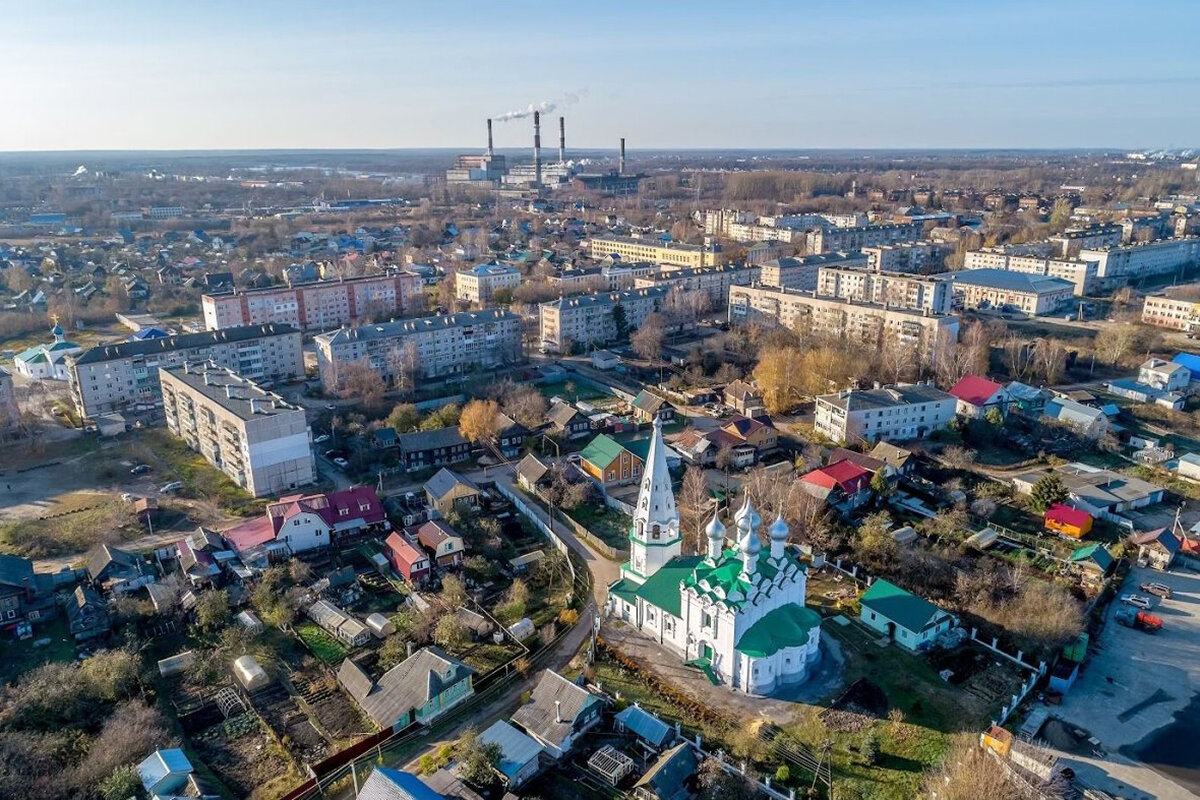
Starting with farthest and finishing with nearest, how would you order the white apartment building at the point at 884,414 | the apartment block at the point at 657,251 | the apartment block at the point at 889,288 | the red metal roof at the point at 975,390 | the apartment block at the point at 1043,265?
the apartment block at the point at 657,251 → the apartment block at the point at 1043,265 → the apartment block at the point at 889,288 → the red metal roof at the point at 975,390 → the white apartment building at the point at 884,414

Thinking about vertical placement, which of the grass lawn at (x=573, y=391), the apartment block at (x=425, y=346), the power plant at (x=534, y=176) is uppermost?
the power plant at (x=534, y=176)

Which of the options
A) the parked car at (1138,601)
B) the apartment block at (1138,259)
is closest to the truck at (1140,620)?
the parked car at (1138,601)

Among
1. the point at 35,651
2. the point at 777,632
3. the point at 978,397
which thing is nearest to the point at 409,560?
the point at 35,651

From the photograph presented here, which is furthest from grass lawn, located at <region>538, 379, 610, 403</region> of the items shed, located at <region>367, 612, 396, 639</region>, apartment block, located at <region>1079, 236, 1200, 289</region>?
apartment block, located at <region>1079, 236, 1200, 289</region>

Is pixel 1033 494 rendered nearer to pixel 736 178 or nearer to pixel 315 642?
pixel 315 642

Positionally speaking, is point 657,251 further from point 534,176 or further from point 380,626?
point 534,176

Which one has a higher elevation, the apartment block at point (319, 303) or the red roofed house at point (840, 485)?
the apartment block at point (319, 303)

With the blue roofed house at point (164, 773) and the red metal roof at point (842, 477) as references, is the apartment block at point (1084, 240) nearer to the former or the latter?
the red metal roof at point (842, 477)
